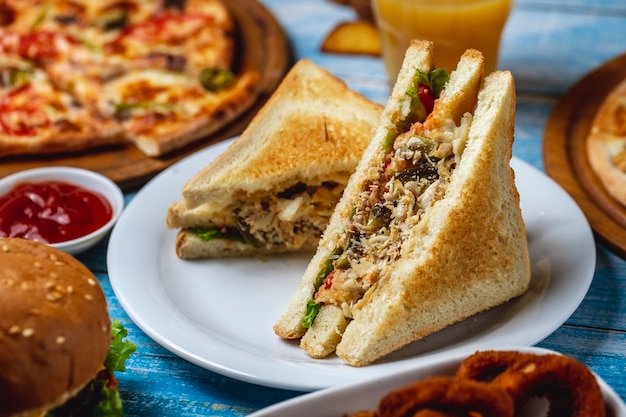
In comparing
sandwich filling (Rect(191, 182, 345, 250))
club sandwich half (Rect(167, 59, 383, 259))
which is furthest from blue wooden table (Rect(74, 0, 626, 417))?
sandwich filling (Rect(191, 182, 345, 250))

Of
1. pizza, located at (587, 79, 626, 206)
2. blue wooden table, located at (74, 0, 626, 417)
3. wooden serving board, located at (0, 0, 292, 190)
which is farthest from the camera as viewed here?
wooden serving board, located at (0, 0, 292, 190)

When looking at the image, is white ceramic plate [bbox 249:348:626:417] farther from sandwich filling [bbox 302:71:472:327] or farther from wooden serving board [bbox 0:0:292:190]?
wooden serving board [bbox 0:0:292:190]

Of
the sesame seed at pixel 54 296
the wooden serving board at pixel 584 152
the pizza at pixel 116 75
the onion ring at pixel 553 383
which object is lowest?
the pizza at pixel 116 75

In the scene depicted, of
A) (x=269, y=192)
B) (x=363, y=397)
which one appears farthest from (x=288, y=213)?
(x=363, y=397)

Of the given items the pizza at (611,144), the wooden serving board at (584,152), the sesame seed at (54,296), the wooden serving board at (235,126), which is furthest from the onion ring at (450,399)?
the wooden serving board at (235,126)

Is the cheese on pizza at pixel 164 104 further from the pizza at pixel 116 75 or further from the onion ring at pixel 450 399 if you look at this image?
the onion ring at pixel 450 399
